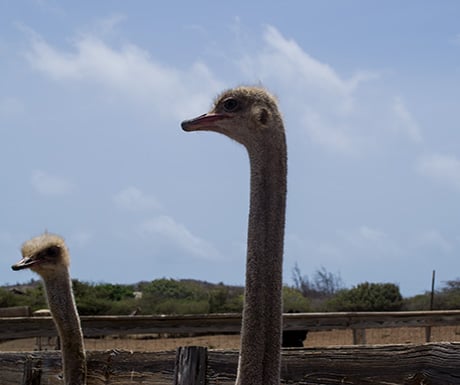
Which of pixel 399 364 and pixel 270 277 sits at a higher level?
pixel 270 277

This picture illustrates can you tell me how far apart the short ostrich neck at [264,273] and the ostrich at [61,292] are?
231 cm

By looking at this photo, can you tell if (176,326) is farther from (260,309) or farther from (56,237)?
(260,309)

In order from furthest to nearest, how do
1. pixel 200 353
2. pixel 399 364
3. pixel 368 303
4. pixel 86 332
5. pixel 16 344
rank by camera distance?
pixel 368 303 < pixel 16 344 < pixel 86 332 < pixel 200 353 < pixel 399 364

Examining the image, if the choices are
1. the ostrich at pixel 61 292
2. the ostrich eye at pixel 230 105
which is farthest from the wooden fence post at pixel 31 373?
the ostrich eye at pixel 230 105

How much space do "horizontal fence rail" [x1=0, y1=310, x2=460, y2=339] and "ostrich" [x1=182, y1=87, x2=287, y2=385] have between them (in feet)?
16.2

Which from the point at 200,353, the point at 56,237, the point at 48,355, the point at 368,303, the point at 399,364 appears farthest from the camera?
the point at 368,303

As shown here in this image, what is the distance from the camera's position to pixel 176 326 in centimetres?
821

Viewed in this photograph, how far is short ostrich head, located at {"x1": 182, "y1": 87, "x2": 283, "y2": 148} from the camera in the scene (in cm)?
299

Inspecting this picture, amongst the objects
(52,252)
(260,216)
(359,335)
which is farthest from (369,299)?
(260,216)

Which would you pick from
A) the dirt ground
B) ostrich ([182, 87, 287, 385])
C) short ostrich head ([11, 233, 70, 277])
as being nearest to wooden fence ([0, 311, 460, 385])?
short ostrich head ([11, 233, 70, 277])

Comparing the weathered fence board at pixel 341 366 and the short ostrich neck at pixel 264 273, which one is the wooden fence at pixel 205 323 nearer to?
the weathered fence board at pixel 341 366

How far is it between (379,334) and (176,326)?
418cm

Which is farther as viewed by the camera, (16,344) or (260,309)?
(16,344)

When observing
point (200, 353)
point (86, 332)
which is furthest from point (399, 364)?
point (86, 332)
